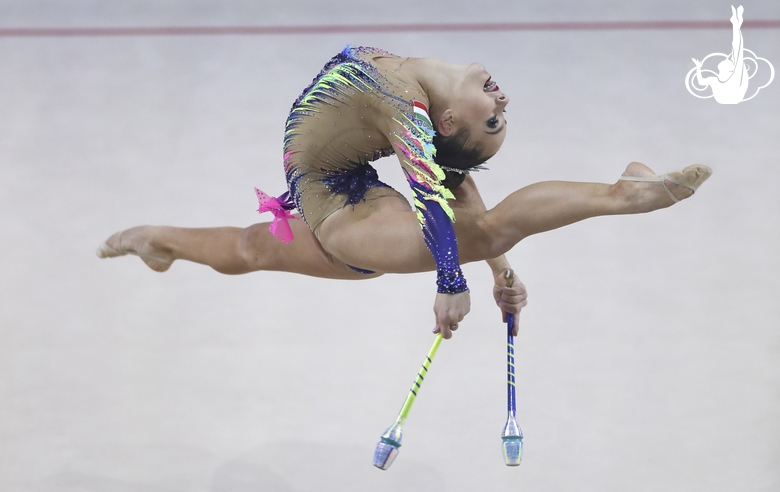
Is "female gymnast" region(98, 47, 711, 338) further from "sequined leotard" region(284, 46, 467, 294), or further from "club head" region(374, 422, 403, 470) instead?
"club head" region(374, 422, 403, 470)

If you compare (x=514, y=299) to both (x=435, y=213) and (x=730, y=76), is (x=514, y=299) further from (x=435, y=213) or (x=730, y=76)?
(x=730, y=76)

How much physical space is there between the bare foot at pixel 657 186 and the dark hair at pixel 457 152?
361 millimetres

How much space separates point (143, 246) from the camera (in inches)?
91.6

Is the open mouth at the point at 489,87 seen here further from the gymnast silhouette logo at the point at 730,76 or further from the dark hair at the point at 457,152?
A: the gymnast silhouette logo at the point at 730,76

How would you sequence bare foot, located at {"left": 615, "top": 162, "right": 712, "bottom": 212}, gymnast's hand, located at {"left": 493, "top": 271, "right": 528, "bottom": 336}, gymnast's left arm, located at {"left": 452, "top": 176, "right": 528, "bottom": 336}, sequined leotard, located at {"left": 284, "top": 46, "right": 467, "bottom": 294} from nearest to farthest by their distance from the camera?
1. bare foot, located at {"left": 615, "top": 162, "right": 712, "bottom": 212}
2. sequined leotard, located at {"left": 284, "top": 46, "right": 467, "bottom": 294}
3. gymnast's left arm, located at {"left": 452, "top": 176, "right": 528, "bottom": 336}
4. gymnast's hand, located at {"left": 493, "top": 271, "right": 528, "bottom": 336}

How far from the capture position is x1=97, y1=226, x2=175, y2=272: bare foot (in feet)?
7.60

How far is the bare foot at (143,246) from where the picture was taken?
2.32 meters

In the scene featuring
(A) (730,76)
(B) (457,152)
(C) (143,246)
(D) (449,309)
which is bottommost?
(D) (449,309)

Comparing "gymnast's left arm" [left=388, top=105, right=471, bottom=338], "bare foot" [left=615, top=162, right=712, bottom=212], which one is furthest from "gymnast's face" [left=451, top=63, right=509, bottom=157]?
"bare foot" [left=615, top=162, right=712, bottom=212]

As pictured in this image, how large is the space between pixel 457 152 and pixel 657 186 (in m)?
0.45

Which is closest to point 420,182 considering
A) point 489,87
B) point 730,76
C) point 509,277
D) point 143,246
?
point 489,87

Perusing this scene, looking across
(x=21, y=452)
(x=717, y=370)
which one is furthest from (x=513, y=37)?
(x=21, y=452)

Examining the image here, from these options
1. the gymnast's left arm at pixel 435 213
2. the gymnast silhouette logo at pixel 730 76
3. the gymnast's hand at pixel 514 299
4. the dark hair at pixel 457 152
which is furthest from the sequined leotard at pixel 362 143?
the gymnast silhouette logo at pixel 730 76

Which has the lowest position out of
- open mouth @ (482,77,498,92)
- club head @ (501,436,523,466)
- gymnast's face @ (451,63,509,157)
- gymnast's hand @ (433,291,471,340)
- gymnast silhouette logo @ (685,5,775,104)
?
club head @ (501,436,523,466)
